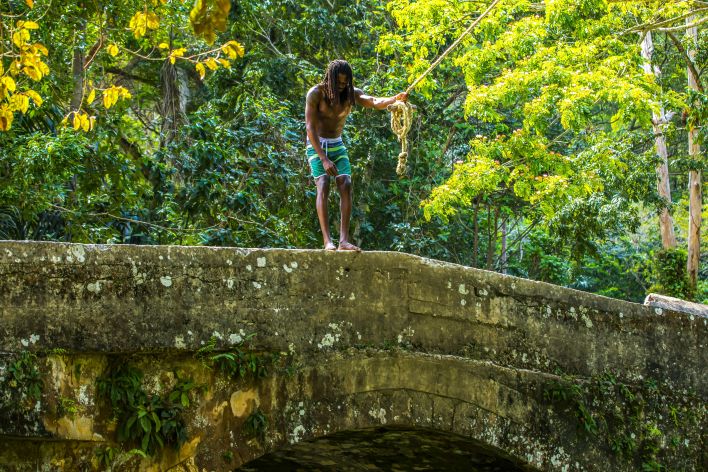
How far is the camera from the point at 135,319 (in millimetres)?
4707

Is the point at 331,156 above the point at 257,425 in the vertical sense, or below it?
above

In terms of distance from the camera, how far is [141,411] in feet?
15.3

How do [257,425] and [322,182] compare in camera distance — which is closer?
[257,425]

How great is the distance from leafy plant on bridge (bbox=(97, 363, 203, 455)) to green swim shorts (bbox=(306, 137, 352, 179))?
5.45ft

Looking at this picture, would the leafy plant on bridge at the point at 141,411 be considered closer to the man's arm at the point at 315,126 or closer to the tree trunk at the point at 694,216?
the man's arm at the point at 315,126

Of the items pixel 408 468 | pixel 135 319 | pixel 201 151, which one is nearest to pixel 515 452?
pixel 408 468

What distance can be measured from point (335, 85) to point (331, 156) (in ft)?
1.37

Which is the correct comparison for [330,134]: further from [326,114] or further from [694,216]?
[694,216]

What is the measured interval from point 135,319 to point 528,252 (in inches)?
497

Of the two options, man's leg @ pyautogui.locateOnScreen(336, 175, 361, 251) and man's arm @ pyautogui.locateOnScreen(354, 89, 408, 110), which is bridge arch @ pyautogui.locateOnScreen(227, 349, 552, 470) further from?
man's arm @ pyautogui.locateOnScreen(354, 89, 408, 110)

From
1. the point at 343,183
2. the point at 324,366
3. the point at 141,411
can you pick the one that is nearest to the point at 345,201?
the point at 343,183

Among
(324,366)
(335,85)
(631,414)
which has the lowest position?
(631,414)

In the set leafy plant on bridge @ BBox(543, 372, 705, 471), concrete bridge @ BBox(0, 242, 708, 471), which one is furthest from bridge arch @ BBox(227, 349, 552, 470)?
leafy plant on bridge @ BBox(543, 372, 705, 471)

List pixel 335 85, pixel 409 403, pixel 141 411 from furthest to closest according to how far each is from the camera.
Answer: pixel 335 85 → pixel 409 403 → pixel 141 411
